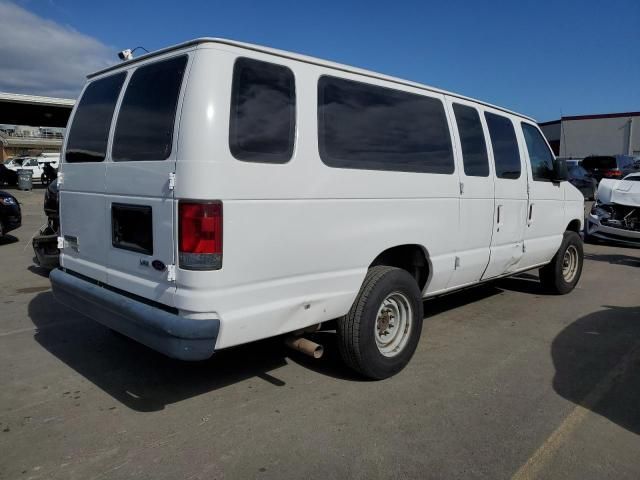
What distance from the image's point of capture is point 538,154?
6.24m

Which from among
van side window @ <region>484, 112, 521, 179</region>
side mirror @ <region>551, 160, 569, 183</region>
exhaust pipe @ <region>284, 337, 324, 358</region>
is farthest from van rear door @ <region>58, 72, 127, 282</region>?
side mirror @ <region>551, 160, 569, 183</region>

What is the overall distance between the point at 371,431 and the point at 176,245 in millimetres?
1645

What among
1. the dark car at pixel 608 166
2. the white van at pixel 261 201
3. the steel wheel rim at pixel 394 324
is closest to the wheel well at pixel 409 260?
the white van at pixel 261 201

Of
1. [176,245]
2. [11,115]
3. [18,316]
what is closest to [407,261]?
[176,245]

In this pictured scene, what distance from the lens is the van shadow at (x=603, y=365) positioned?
3820 mm

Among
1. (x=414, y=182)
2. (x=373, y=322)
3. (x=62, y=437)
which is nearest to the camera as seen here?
(x=62, y=437)

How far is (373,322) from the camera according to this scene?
13.0 feet

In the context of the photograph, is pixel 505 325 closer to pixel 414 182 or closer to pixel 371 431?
pixel 414 182

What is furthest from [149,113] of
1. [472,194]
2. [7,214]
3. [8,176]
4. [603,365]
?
[8,176]

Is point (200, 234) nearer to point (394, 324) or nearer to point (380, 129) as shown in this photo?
point (380, 129)

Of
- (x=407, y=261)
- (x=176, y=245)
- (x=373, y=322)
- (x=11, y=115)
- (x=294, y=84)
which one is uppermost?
(x=11, y=115)

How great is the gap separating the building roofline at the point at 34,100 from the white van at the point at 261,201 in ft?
73.8

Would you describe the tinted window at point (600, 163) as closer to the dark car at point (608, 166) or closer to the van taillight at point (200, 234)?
the dark car at point (608, 166)

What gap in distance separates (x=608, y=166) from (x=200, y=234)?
25.1 meters
